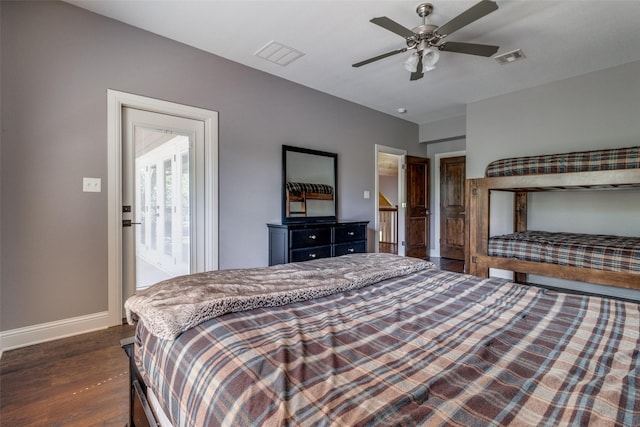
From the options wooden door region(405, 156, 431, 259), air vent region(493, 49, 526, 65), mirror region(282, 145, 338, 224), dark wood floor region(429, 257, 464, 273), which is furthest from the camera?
wooden door region(405, 156, 431, 259)

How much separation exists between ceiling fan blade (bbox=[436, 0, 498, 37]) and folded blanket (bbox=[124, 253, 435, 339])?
5.45ft

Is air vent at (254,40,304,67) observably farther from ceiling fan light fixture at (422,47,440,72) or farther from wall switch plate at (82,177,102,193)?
wall switch plate at (82,177,102,193)

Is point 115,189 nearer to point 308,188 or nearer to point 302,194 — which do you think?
point 302,194

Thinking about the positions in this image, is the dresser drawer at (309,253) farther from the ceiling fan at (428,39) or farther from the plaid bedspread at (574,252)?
the ceiling fan at (428,39)

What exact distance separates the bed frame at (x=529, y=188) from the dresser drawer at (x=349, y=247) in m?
1.35

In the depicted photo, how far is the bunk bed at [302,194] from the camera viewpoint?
3.71 meters

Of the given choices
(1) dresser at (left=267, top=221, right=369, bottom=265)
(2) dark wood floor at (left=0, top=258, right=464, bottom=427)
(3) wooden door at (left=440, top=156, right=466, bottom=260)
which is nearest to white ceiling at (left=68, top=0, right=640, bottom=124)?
(1) dresser at (left=267, top=221, right=369, bottom=265)

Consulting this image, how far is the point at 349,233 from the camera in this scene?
3.90 m

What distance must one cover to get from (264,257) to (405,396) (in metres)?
3.04

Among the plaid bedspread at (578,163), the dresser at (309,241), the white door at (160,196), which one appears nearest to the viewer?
the white door at (160,196)

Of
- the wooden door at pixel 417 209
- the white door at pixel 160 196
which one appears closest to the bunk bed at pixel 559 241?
the wooden door at pixel 417 209

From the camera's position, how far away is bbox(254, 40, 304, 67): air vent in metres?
2.93

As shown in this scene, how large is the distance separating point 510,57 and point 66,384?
4631 millimetres

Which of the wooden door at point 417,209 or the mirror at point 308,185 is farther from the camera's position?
the wooden door at point 417,209
